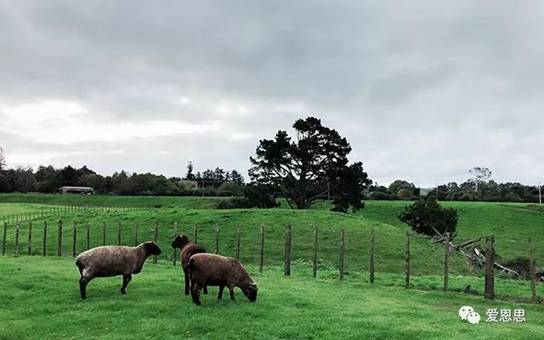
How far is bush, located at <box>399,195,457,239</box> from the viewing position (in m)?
54.1

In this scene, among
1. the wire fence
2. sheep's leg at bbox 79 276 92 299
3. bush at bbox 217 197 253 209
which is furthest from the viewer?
bush at bbox 217 197 253 209

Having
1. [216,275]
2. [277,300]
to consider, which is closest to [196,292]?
[216,275]

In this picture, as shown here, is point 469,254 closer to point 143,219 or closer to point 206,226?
point 206,226

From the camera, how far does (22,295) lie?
17.8 m

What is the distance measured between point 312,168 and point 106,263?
1970 inches

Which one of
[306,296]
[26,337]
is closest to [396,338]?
[306,296]

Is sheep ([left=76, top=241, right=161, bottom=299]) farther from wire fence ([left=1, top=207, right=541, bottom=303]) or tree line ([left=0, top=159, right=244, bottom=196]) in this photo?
tree line ([left=0, top=159, right=244, bottom=196])

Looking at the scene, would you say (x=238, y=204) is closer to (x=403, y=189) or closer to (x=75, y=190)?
(x=403, y=189)

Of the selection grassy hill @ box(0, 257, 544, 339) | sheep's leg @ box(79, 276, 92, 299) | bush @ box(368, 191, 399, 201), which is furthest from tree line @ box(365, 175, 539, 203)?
sheep's leg @ box(79, 276, 92, 299)
